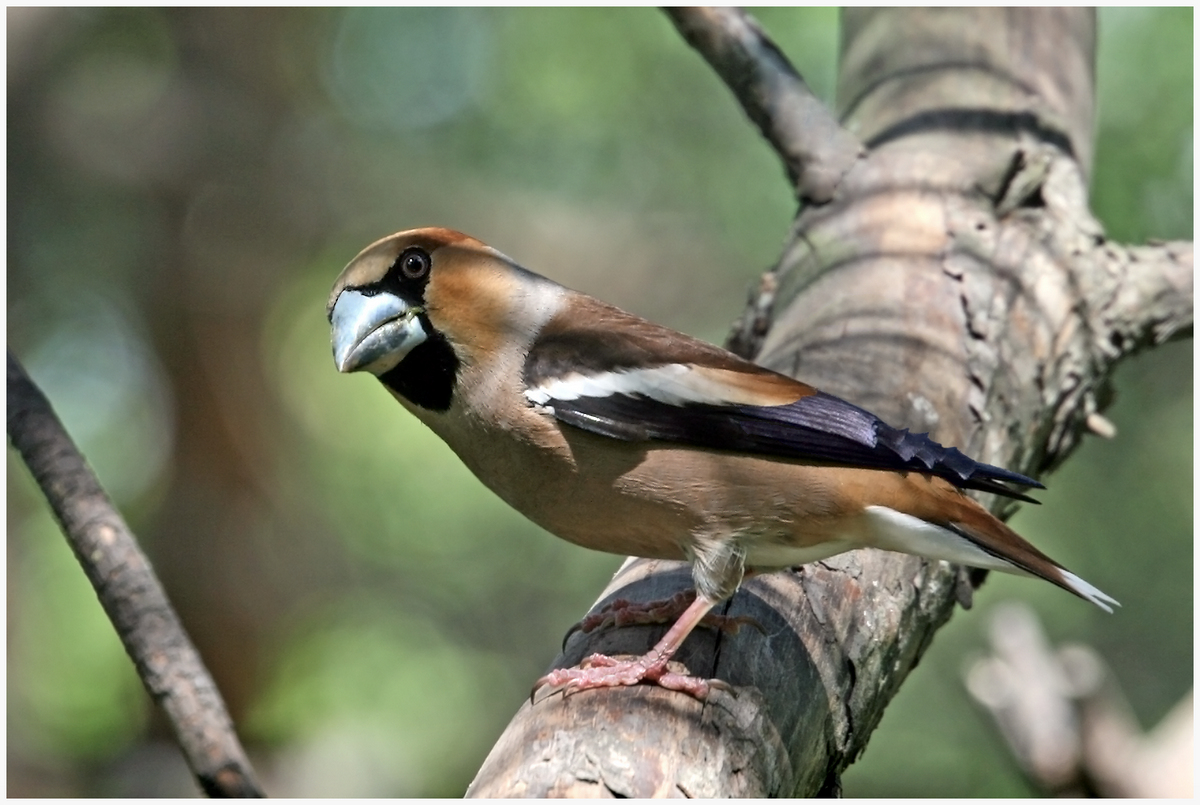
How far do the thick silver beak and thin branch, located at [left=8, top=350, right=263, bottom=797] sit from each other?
26.9 inches

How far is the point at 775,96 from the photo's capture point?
190 inches

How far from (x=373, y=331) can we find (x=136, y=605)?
2.89 ft

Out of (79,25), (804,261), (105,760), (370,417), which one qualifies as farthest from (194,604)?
(804,261)

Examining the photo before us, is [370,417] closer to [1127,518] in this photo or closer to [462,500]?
[462,500]

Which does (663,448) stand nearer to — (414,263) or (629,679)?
(629,679)

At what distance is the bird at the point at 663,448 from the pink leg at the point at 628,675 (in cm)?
11

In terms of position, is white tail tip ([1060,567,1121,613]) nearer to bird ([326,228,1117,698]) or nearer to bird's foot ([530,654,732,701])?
bird ([326,228,1117,698])

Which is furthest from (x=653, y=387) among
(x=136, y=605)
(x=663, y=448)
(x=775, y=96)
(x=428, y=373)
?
(x=775, y=96)

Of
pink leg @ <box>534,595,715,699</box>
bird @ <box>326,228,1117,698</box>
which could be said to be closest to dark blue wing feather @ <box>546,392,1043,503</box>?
bird @ <box>326,228,1117,698</box>

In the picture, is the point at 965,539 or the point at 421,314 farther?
the point at 421,314

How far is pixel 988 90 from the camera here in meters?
4.78

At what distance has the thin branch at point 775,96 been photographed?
15.4 ft

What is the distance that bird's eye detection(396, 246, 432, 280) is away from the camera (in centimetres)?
302

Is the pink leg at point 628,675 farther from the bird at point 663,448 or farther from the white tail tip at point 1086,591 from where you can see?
the white tail tip at point 1086,591
